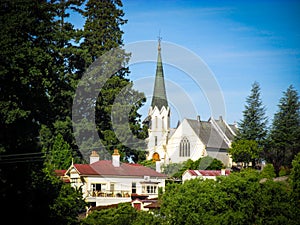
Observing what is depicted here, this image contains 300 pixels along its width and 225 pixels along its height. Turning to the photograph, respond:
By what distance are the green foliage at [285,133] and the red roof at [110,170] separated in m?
12.5

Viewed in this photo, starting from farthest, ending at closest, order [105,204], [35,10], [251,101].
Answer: [251,101] → [105,204] → [35,10]

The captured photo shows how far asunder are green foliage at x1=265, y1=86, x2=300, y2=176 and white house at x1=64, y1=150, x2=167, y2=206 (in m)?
12.7

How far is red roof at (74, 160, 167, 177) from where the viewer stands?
132 ft

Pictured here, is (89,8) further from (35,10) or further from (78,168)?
(35,10)

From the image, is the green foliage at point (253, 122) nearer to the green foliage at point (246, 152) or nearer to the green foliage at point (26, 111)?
the green foliage at point (246, 152)

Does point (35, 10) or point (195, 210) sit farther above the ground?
point (35, 10)

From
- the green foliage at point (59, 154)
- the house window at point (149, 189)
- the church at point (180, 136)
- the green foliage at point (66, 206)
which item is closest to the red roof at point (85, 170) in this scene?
the house window at point (149, 189)

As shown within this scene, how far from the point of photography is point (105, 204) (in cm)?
3966

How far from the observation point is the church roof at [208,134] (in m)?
66.8

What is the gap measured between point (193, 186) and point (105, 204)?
35.7ft

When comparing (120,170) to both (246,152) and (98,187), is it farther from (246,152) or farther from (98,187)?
(246,152)

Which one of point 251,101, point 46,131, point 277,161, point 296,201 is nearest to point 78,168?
point 46,131

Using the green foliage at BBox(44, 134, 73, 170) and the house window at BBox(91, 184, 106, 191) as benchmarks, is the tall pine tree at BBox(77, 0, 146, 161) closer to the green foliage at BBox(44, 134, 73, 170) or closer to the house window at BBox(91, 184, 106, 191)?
the green foliage at BBox(44, 134, 73, 170)

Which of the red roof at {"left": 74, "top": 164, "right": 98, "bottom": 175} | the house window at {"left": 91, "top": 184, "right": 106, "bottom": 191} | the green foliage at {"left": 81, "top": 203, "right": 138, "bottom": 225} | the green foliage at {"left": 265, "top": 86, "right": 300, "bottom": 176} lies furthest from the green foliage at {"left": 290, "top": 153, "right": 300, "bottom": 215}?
the green foliage at {"left": 265, "top": 86, "right": 300, "bottom": 176}
